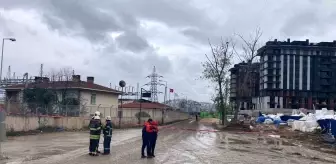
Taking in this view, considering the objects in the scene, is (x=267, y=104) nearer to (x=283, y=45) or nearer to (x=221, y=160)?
(x=283, y=45)

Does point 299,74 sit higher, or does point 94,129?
point 299,74

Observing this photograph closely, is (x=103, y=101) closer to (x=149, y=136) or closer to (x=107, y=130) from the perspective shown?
(x=107, y=130)

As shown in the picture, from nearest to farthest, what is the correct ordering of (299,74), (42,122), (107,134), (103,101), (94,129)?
(94,129), (107,134), (42,122), (103,101), (299,74)

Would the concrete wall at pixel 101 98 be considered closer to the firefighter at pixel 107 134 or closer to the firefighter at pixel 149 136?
the firefighter at pixel 107 134

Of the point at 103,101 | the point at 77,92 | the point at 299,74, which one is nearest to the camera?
the point at 77,92

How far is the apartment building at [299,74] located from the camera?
152250mm

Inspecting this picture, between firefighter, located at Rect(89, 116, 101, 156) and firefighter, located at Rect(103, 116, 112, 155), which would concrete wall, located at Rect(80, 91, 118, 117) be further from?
firefighter, located at Rect(89, 116, 101, 156)

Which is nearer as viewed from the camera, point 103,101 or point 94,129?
point 94,129

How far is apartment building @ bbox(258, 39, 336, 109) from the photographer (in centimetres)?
15225

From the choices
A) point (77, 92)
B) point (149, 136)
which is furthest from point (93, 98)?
point (149, 136)

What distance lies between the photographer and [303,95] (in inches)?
6019

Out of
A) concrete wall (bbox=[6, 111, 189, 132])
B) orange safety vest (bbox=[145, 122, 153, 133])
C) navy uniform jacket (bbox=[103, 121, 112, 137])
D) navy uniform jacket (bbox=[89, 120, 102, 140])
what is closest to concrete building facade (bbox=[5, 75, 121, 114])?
concrete wall (bbox=[6, 111, 189, 132])

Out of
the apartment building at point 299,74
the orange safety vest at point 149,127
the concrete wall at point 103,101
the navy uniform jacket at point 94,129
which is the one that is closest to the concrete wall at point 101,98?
the concrete wall at point 103,101

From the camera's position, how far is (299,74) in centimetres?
15375
